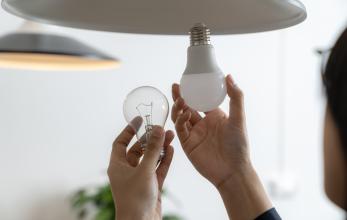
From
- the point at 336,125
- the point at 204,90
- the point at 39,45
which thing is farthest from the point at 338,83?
the point at 39,45

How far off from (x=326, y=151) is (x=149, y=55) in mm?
2019

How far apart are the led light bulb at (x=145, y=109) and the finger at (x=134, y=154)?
1.9 inches

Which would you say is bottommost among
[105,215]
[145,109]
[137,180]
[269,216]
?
[105,215]

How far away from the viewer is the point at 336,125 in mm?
586

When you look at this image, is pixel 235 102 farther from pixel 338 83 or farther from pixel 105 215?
pixel 105 215

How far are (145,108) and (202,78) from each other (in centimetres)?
21

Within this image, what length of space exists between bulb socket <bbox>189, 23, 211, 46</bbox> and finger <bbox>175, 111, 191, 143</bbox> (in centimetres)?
29

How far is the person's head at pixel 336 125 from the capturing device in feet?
1.84

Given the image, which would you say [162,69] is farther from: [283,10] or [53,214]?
[283,10]

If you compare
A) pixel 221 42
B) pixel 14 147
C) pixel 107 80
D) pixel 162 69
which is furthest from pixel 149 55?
pixel 14 147

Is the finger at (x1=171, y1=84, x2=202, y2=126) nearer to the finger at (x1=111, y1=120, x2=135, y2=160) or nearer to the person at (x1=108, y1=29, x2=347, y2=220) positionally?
the person at (x1=108, y1=29, x2=347, y2=220)

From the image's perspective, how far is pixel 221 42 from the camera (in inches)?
108

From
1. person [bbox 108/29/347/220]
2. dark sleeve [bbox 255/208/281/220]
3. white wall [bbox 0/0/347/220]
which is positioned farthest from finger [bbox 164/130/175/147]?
white wall [bbox 0/0/347/220]

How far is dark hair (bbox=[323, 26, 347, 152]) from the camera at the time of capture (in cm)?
56
